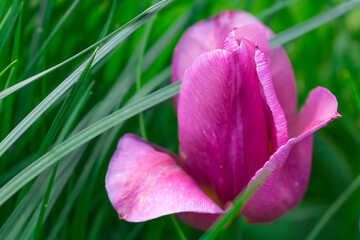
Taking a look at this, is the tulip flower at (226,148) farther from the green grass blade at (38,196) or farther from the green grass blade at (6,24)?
the green grass blade at (6,24)

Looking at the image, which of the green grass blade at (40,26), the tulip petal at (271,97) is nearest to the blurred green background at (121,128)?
the green grass blade at (40,26)

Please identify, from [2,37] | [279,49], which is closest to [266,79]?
[279,49]

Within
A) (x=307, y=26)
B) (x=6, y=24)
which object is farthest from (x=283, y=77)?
(x=6, y=24)

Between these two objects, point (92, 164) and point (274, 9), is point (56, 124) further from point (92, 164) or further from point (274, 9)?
point (274, 9)

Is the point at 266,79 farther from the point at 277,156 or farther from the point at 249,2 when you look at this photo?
the point at 249,2

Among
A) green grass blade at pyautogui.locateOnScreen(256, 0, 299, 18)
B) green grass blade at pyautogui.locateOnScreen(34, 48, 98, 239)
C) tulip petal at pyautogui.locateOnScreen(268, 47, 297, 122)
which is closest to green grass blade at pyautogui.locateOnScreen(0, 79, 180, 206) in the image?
green grass blade at pyautogui.locateOnScreen(34, 48, 98, 239)

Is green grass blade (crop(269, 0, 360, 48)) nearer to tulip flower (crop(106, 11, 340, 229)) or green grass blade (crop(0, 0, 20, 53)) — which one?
tulip flower (crop(106, 11, 340, 229))
